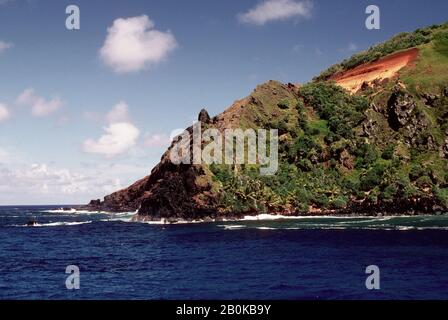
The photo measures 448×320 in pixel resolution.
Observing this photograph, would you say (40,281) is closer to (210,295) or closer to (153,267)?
(153,267)

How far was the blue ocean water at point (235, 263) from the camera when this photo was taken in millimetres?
48250

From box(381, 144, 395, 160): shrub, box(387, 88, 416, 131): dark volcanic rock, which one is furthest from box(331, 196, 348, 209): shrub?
box(387, 88, 416, 131): dark volcanic rock

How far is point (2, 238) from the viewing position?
359ft

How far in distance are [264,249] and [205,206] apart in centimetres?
6868

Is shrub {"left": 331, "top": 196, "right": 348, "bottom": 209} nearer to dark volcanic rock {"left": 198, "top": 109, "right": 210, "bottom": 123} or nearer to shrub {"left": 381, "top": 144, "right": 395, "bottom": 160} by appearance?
shrub {"left": 381, "top": 144, "right": 395, "bottom": 160}

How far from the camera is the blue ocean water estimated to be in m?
48.2

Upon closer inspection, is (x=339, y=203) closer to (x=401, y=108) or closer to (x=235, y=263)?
(x=401, y=108)

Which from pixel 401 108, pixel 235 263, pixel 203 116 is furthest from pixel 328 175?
pixel 235 263

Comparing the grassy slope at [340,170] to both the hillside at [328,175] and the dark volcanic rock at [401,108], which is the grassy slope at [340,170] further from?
the dark volcanic rock at [401,108]

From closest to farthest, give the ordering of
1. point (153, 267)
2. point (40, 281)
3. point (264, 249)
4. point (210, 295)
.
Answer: point (210, 295) → point (40, 281) → point (153, 267) → point (264, 249)

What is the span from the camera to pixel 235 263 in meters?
65.9

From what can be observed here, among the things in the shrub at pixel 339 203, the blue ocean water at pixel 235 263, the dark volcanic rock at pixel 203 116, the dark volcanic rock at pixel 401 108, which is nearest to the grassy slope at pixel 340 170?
the shrub at pixel 339 203

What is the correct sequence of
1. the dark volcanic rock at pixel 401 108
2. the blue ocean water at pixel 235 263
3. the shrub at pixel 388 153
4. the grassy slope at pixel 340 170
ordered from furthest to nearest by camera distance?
the dark volcanic rock at pixel 401 108
the shrub at pixel 388 153
the grassy slope at pixel 340 170
the blue ocean water at pixel 235 263
